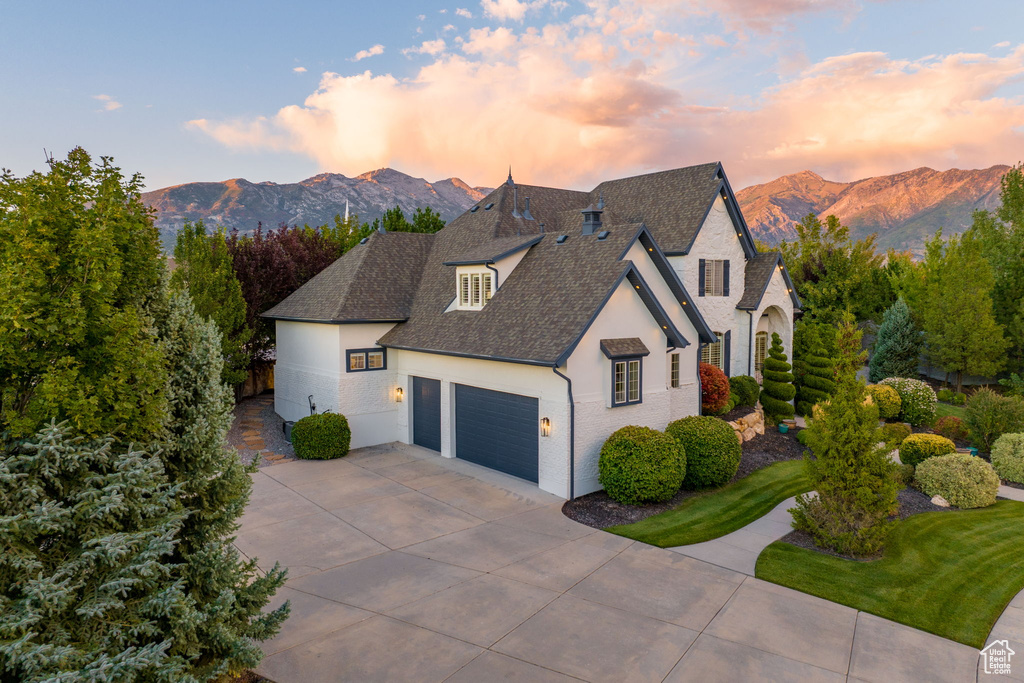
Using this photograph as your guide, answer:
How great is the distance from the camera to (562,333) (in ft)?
52.5

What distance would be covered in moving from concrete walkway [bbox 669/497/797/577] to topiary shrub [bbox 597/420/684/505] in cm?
204

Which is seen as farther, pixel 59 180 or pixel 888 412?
pixel 888 412

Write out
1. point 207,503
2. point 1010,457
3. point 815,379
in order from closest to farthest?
point 207,503 < point 1010,457 < point 815,379

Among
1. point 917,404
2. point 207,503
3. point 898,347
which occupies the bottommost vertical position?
point 917,404

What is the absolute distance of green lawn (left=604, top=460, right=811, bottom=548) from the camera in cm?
1352

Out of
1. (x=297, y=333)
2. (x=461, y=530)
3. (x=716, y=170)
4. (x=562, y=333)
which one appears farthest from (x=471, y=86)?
(x=461, y=530)

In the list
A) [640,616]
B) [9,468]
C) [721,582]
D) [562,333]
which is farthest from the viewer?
[562,333]

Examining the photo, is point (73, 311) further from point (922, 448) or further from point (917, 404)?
point (917, 404)

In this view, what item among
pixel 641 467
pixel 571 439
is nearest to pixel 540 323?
pixel 571 439

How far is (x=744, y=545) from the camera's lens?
13.1 metres

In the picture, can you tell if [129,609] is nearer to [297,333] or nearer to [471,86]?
[297,333]

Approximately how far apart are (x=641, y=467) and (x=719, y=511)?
2424 millimetres

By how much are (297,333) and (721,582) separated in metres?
18.8

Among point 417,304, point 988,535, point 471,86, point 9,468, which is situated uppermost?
point 471,86
